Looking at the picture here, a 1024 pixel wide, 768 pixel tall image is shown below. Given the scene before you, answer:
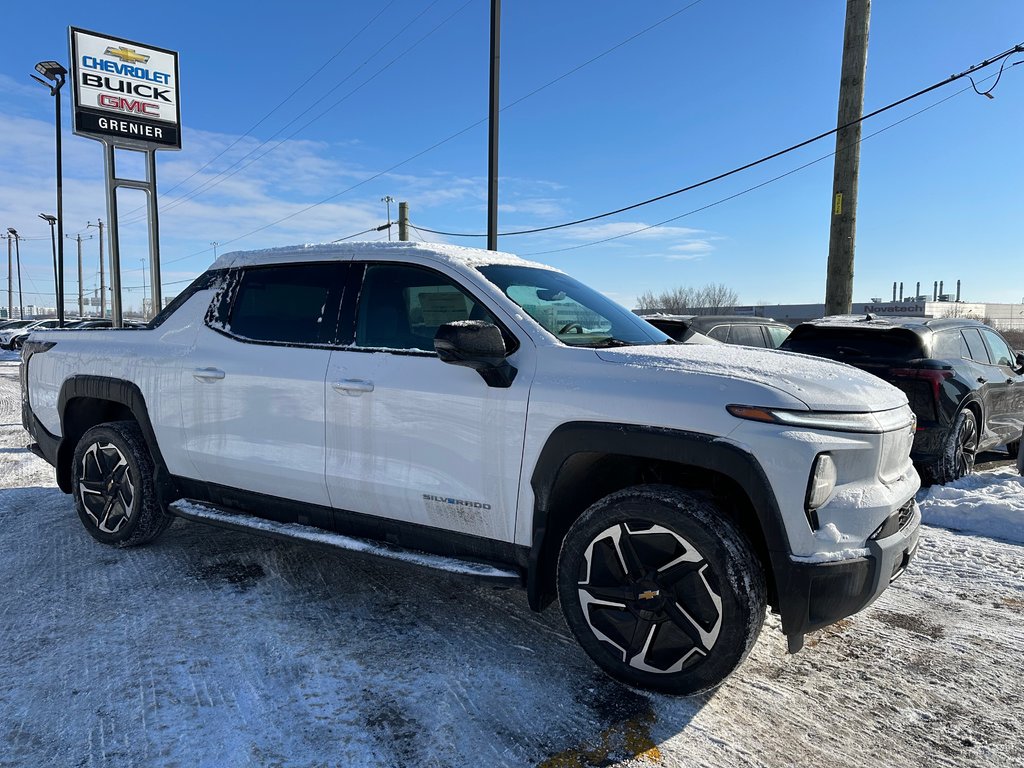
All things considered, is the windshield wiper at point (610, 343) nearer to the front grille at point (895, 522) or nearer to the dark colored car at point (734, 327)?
the front grille at point (895, 522)

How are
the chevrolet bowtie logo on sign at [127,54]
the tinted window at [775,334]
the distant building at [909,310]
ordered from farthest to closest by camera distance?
the distant building at [909,310] < the chevrolet bowtie logo on sign at [127,54] < the tinted window at [775,334]

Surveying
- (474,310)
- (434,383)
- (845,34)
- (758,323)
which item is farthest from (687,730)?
(845,34)

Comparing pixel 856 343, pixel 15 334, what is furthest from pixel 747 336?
pixel 15 334

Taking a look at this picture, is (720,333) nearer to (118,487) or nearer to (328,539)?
(328,539)

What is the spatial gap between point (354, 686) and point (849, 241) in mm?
8897

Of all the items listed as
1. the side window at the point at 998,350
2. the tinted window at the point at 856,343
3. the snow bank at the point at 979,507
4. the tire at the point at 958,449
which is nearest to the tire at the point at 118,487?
the snow bank at the point at 979,507

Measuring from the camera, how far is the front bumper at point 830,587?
7.95 ft

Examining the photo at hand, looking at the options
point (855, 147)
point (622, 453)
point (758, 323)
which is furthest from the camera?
point (758, 323)

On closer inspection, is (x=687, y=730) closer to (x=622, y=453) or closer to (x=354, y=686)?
(x=622, y=453)

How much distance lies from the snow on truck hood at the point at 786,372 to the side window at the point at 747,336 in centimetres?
666

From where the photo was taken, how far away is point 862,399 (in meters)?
2.62

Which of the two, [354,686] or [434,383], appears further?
[434,383]

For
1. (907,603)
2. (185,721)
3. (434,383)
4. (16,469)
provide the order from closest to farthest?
(185,721), (434,383), (907,603), (16,469)

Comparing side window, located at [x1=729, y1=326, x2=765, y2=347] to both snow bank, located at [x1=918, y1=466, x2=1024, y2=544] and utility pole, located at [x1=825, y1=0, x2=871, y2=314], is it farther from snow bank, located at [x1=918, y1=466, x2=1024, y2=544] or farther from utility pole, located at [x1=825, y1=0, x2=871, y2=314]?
snow bank, located at [x1=918, y1=466, x2=1024, y2=544]
